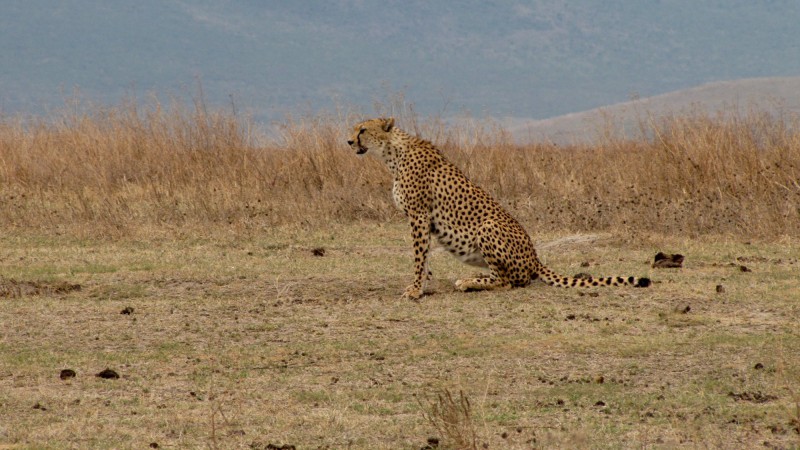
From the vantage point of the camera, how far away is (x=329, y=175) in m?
16.0

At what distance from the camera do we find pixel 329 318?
27.5ft

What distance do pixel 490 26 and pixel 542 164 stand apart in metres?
180

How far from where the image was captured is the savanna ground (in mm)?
5770

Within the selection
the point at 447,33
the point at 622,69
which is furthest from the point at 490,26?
the point at 622,69

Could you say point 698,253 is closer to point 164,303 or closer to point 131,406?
point 164,303

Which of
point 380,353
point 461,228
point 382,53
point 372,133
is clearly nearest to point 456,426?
point 380,353

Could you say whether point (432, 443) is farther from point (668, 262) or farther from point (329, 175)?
point (329, 175)

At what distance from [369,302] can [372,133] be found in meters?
1.40

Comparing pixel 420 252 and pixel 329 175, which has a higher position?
pixel 329 175

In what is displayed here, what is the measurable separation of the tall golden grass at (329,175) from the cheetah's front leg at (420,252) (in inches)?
141

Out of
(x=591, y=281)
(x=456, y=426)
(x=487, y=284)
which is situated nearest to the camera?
(x=456, y=426)

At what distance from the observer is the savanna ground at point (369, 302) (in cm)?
577

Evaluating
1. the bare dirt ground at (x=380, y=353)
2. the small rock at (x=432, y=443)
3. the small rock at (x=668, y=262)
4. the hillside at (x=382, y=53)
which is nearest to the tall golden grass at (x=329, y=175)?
the bare dirt ground at (x=380, y=353)

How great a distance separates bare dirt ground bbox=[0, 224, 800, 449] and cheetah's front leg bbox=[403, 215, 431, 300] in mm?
183
